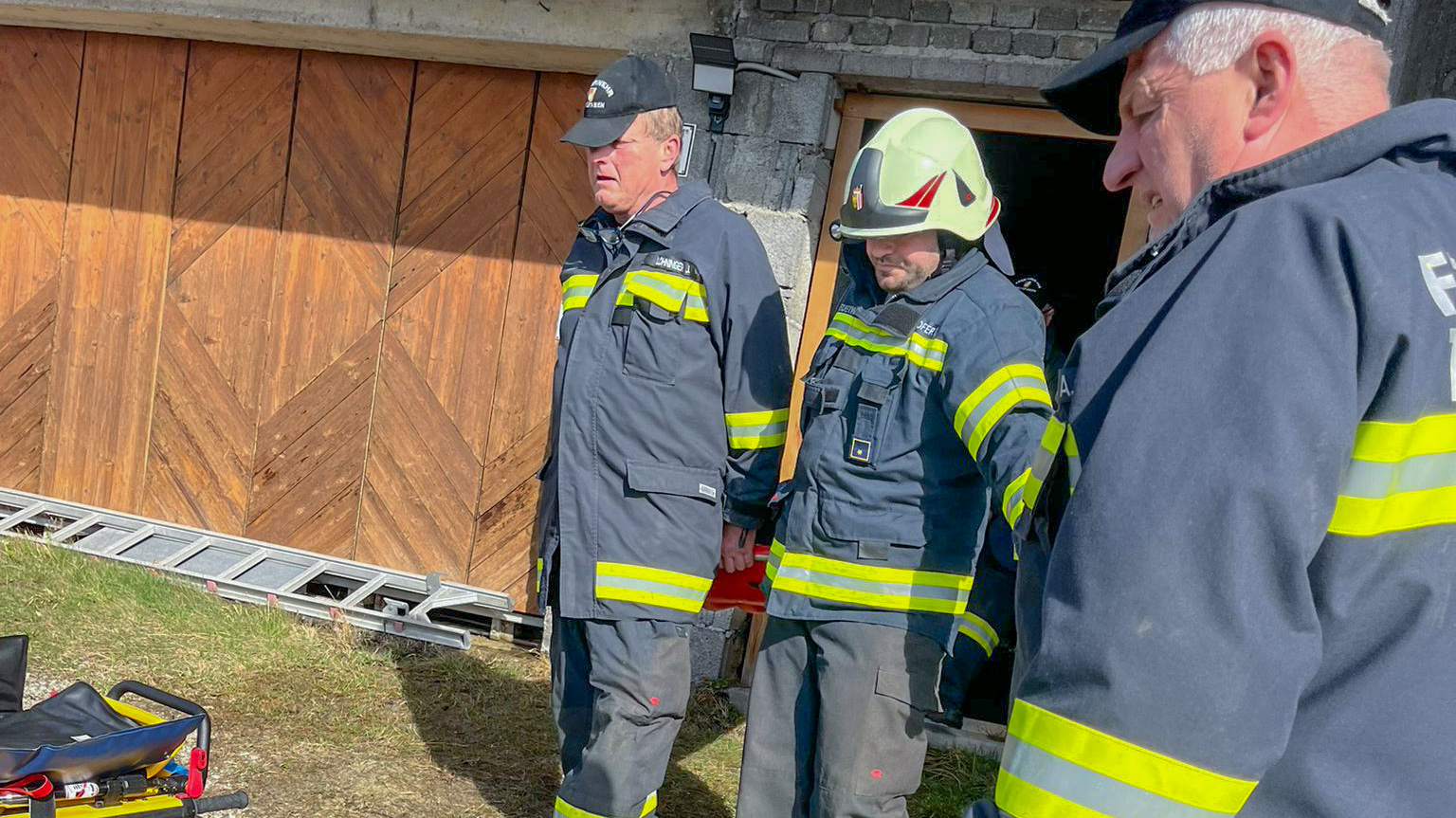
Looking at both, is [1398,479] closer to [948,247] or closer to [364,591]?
[948,247]

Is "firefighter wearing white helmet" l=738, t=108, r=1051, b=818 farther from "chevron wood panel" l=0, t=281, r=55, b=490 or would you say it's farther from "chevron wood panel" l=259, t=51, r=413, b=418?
"chevron wood panel" l=0, t=281, r=55, b=490

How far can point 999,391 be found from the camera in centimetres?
242

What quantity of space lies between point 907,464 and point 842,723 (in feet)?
1.93

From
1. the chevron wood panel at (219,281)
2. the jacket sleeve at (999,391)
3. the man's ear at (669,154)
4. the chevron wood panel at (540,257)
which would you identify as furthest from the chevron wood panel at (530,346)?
the jacket sleeve at (999,391)

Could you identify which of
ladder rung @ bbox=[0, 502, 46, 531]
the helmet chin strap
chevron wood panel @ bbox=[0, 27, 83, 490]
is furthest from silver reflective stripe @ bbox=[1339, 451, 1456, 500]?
chevron wood panel @ bbox=[0, 27, 83, 490]

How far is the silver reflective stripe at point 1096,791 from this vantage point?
870 mm

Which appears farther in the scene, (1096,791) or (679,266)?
(679,266)

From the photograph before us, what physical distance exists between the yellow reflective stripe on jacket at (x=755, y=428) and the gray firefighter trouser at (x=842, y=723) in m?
0.59

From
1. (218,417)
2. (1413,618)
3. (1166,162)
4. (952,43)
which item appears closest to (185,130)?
(218,417)

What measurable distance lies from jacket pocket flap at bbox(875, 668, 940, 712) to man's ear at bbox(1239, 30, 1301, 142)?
1.72 metres

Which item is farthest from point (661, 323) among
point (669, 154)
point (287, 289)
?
point (287, 289)

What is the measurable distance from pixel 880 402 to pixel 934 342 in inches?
7.0

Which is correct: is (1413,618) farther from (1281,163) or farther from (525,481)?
(525,481)

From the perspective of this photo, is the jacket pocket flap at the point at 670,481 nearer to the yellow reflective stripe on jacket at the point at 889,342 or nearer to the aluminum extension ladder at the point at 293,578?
the yellow reflective stripe on jacket at the point at 889,342
